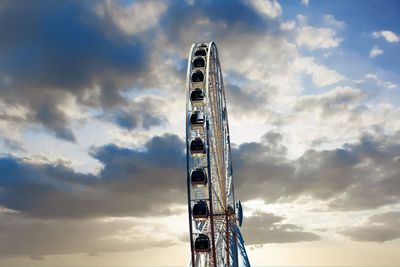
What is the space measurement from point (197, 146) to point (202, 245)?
6.57 m

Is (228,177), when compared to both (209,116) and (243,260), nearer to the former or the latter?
(243,260)

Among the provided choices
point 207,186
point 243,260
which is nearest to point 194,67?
point 207,186

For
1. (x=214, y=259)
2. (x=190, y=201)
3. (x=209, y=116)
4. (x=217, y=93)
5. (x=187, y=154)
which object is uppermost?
(x=217, y=93)

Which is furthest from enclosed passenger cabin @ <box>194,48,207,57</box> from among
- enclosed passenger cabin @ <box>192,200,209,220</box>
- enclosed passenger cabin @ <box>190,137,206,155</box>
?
enclosed passenger cabin @ <box>192,200,209,220</box>

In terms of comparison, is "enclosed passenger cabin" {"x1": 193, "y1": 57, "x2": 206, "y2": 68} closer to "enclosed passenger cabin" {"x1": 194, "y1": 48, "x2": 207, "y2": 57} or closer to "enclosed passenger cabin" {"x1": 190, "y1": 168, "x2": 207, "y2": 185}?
"enclosed passenger cabin" {"x1": 194, "y1": 48, "x2": 207, "y2": 57}

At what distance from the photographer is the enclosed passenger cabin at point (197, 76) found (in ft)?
131

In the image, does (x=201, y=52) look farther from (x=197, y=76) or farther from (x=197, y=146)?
(x=197, y=146)

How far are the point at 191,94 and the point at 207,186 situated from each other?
6.64 metres

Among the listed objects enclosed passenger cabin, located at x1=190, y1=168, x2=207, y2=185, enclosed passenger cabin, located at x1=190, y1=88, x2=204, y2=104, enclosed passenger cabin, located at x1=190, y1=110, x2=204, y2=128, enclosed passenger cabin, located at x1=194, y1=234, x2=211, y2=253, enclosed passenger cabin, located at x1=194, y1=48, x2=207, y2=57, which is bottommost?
enclosed passenger cabin, located at x1=194, y1=234, x2=211, y2=253

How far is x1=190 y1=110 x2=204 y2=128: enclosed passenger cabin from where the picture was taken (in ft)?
126

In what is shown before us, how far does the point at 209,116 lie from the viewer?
38344mm

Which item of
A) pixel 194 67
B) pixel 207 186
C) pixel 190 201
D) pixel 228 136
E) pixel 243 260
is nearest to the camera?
pixel 190 201

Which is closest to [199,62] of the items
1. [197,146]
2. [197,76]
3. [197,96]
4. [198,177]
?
[197,76]

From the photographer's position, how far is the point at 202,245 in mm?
36594
